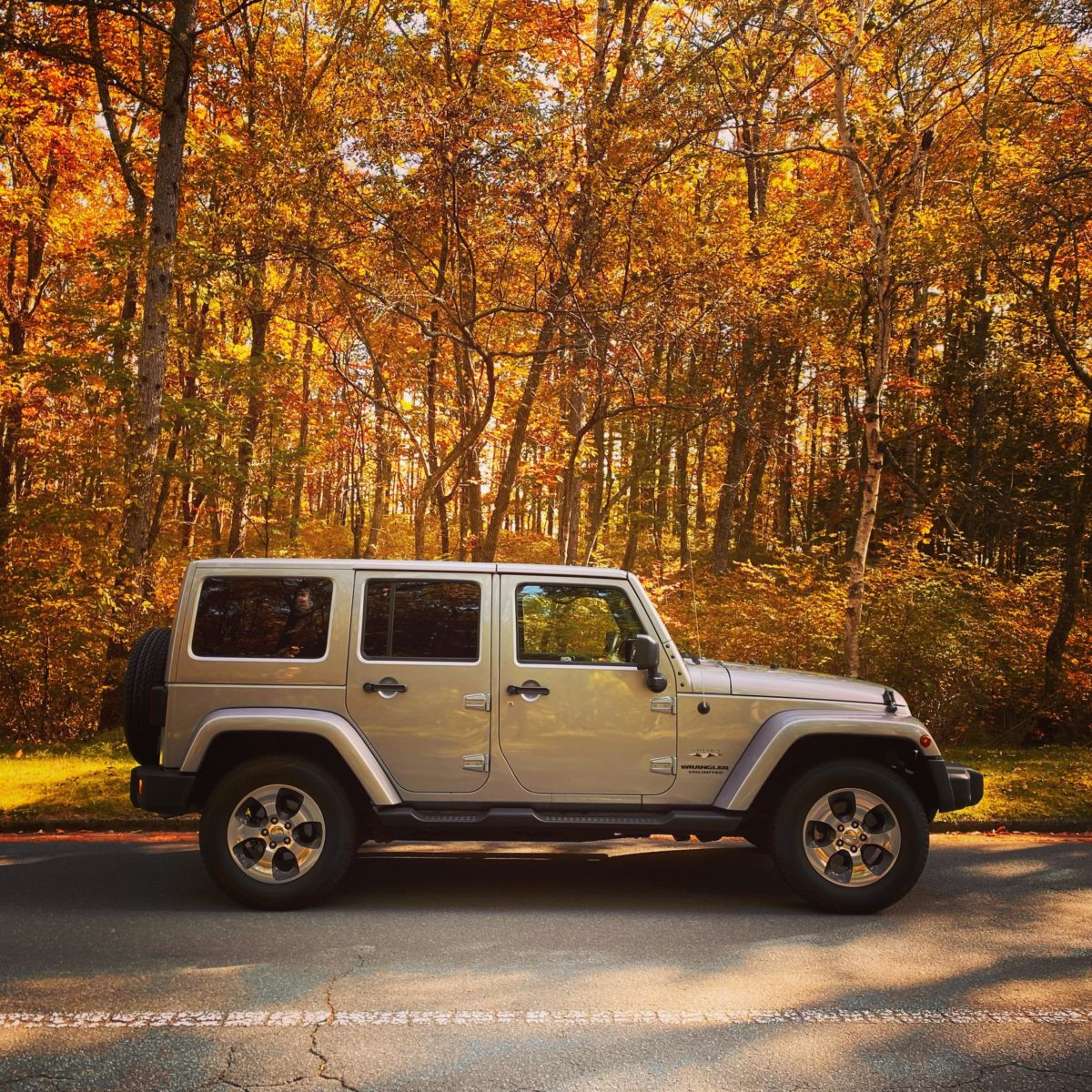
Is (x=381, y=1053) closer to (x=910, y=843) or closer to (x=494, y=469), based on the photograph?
(x=910, y=843)

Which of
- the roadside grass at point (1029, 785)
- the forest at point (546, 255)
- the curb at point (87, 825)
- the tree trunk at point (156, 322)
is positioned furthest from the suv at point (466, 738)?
the tree trunk at point (156, 322)

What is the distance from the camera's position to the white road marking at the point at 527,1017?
3.82 meters

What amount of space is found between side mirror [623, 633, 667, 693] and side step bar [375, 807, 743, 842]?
2.51 feet

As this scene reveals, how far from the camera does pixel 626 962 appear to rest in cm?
459

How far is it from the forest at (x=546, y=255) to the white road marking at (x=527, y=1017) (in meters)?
4.94

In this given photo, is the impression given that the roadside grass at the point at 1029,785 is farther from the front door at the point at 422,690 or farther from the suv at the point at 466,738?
the front door at the point at 422,690

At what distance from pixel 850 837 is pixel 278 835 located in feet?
11.0

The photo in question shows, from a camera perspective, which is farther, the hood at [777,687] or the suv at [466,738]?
the hood at [777,687]

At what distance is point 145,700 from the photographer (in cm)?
554

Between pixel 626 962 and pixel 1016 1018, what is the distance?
1731mm

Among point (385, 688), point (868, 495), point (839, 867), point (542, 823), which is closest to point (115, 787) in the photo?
point (385, 688)

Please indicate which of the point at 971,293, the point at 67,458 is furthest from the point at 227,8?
the point at 971,293

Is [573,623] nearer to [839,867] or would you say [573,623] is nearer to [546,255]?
[839,867]

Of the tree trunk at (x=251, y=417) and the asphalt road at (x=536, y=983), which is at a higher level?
the tree trunk at (x=251, y=417)
